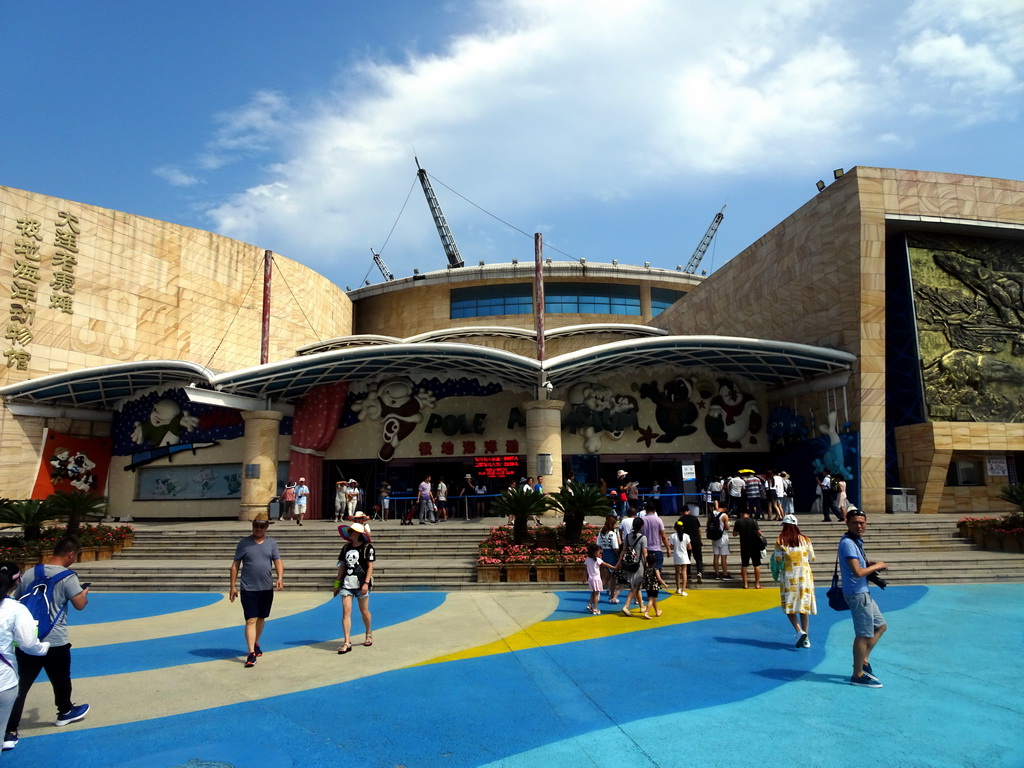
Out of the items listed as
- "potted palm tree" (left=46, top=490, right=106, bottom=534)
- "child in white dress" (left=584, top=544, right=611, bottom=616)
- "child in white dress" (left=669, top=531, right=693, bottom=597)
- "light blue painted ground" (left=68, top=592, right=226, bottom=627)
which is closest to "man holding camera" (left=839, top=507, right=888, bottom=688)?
"child in white dress" (left=584, top=544, right=611, bottom=616)

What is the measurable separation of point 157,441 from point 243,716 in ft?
85.5

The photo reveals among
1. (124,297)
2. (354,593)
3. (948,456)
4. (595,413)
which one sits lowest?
(354,593)

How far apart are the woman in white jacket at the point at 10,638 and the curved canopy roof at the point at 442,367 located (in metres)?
18.4

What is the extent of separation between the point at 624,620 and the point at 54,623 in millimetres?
7378

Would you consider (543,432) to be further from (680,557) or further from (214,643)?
(214,643)

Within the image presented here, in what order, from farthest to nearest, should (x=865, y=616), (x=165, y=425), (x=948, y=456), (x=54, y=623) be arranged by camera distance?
1. (x=165, y=425)
2. (x=948, y=456)
3. (x=865, y=616)
4. (x=54, y=623)

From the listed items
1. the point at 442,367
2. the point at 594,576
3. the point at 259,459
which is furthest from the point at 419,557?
the point at 259,459

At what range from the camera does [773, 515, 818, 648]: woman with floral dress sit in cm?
827

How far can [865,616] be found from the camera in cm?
661

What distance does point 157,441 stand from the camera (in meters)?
28.5

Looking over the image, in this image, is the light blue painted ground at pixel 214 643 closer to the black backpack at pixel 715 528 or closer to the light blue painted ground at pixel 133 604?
the light blue painted ground at pixel 133 604

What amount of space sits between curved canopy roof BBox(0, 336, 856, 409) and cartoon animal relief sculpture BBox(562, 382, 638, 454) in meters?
0.68

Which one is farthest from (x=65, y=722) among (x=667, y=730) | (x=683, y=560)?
(x=683, y=560)

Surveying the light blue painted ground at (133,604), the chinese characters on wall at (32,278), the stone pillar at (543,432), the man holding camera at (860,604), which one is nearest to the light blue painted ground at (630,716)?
the man holding camera at (860,604)
